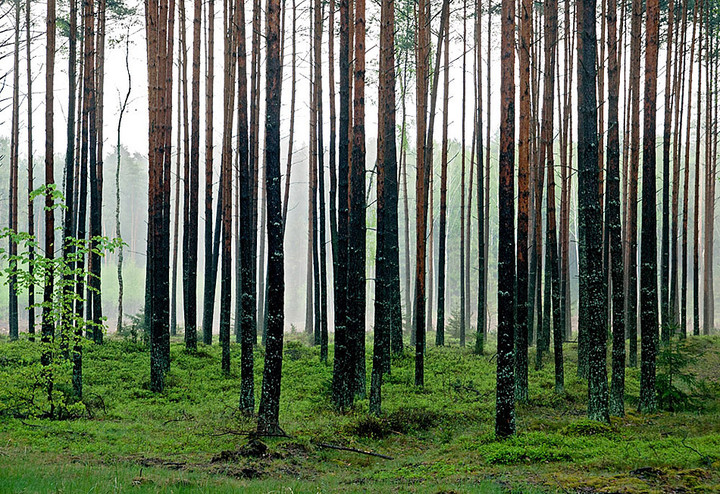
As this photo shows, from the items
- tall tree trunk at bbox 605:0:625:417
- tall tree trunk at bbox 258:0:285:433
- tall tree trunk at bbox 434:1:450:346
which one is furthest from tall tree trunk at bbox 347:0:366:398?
tall tree trunk at bbox 434:1:450:346

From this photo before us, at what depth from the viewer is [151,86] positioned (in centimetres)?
1354

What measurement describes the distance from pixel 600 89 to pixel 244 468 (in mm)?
14478

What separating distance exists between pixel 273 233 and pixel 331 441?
3.68 meters

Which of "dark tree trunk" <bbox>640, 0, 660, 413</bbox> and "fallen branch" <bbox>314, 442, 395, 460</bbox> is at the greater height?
"dark tree trunk" <bbox>640, 0, 660, 413</bbox>

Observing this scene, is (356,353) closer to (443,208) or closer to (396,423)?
(396,423)

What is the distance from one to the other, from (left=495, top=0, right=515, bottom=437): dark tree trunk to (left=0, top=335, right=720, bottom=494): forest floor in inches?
22.6

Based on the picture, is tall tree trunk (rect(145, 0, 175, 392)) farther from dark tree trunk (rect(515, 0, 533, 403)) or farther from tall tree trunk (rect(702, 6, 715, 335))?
tall tree trunk (rect(702, 6, 715, 335))

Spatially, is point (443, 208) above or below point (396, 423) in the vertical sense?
above

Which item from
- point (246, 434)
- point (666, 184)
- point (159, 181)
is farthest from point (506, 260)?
point (666, 184)

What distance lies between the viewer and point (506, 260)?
8.91 metres

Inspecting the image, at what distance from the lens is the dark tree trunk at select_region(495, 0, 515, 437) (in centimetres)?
888

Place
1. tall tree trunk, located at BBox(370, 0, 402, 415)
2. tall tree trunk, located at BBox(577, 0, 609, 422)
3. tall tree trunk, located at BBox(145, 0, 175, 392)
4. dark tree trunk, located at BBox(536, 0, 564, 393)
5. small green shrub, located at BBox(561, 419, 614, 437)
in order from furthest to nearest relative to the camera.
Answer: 1. tall tree trunk, located at BBox(145, 0, 175, 392)
2. dark tree trunk, located at BBox(536, 0, 564, 393)
3. tall tree trunk, located at BBox(370, 0, 402, 415)
4. tall tree trunk, located at BBox(577, 0, 609, 422)
5. small green shrub, located at BBox(561, 419, 614, 437)

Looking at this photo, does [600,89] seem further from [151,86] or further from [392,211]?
[151,86]

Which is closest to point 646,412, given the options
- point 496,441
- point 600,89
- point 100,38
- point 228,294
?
point 496,441
